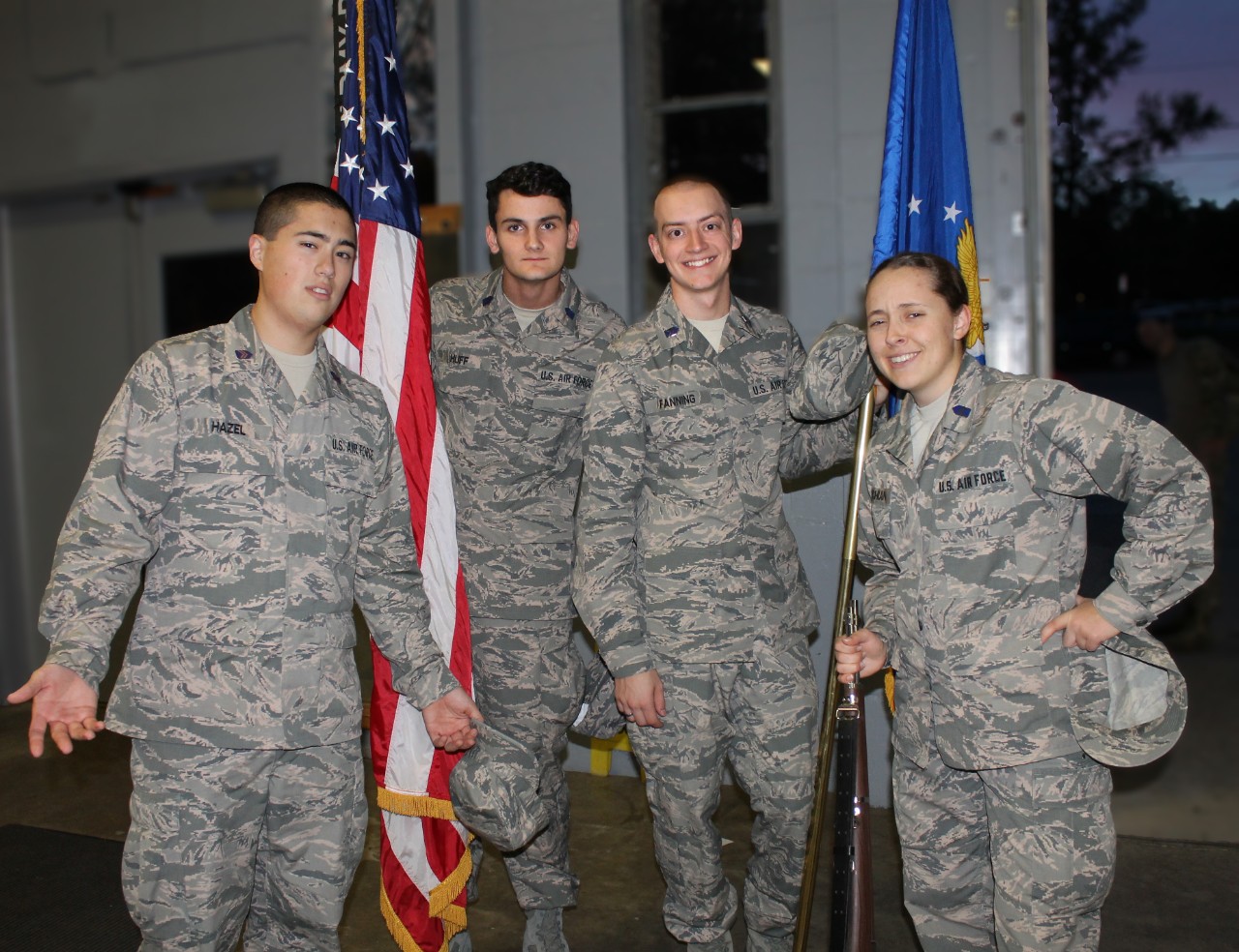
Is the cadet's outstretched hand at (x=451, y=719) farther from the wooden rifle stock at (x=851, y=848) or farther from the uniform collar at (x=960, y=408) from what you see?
the uniform collar at (x=960, y=408)

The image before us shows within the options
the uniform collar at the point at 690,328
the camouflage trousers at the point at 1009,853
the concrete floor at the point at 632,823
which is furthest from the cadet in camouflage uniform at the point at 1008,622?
the concrete floor at the point at 632,823

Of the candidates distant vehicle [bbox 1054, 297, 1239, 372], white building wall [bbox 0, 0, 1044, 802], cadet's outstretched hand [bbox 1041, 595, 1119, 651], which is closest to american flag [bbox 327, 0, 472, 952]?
cadet's outstretched hand [bbox 1041, 595, 1119, 651]

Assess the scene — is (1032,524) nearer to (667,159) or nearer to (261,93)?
(667,159)

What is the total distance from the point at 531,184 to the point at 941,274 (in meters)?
1.03

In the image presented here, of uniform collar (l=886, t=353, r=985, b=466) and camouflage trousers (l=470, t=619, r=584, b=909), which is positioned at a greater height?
uniform collar (l=886, t=353, r=985, b=466)

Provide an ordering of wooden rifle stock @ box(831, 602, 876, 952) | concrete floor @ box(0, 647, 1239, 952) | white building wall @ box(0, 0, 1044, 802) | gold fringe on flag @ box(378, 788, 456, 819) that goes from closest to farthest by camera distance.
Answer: wooden rifle stock @ box(831, 602, 876, 952) → gold fringe on flag @ box(378, 788, 456, 819) → concrete floor @ box(0, 647, 1239, 952) → white building wall @ box(0, 0, 1044, 802)

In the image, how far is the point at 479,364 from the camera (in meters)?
2.77

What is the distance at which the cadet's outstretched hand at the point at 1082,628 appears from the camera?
191 cm

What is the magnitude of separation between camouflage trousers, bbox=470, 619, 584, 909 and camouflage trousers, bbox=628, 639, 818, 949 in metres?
0.34

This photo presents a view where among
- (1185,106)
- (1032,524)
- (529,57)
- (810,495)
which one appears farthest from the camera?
(529,57)

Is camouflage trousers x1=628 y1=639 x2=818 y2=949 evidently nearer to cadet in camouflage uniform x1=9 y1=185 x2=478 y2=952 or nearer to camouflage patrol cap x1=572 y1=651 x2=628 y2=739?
camouflage patrol cap x1=572 y1=651 x2=628 y2=739

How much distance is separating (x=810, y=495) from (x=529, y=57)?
2706 mm

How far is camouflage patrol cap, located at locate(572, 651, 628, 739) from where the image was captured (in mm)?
2732

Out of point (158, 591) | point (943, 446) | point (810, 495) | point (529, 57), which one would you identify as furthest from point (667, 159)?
point (158, 591)
